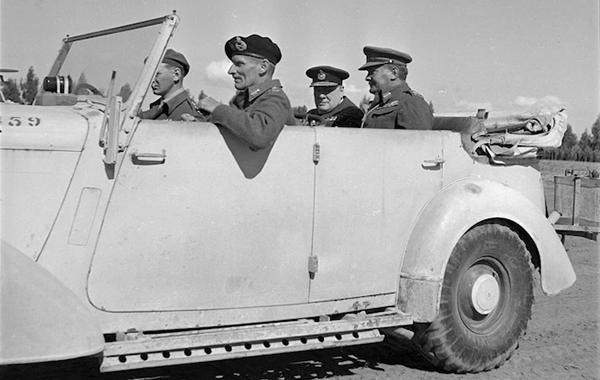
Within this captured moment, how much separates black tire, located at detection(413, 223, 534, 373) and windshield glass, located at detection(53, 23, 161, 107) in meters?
2.09

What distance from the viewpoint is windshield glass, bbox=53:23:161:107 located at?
378 cm

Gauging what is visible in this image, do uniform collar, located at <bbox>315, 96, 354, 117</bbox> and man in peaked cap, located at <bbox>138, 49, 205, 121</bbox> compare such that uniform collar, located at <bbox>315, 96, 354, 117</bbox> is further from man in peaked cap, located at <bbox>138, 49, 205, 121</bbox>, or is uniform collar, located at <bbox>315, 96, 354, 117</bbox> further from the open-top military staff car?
man in peaked cap, located at <bbox>138, 49, 205, 121</bbox>

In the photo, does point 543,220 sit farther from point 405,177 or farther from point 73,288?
point 73,288

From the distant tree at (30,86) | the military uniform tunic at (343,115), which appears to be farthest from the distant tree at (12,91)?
the military uniform tunic at (343,115)

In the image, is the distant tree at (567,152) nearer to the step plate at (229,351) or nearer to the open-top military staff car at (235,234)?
the open-top military staff car at (235,234)

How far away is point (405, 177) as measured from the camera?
14.0ft

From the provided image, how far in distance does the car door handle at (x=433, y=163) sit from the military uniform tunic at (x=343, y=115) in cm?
180

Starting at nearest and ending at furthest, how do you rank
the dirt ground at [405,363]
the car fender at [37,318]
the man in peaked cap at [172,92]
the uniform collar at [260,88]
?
the car fender at [37,318] < the uniform collar at [260,88] < the dirt ground at [405,363] < the man in peaked cap at [172,92]

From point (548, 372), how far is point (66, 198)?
10.2 ft

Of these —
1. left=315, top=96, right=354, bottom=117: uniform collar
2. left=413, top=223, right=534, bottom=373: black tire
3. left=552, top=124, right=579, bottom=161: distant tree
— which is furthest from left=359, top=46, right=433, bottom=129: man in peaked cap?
left=552, top=124, right=579, bottom=161: distant tree

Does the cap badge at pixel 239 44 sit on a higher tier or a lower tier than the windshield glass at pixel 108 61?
higher

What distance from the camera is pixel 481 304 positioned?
15.0 ft

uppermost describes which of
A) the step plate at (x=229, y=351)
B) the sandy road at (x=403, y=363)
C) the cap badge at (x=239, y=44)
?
the cap badge at (x=239, y=44)

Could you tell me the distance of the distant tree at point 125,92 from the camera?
3633mm
